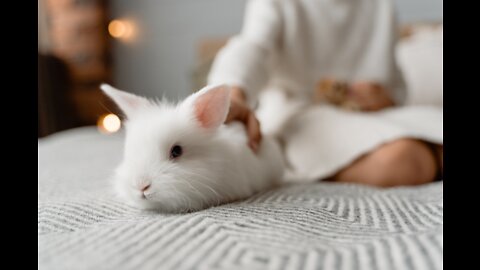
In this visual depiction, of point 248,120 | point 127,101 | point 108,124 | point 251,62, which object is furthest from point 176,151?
point 108,124

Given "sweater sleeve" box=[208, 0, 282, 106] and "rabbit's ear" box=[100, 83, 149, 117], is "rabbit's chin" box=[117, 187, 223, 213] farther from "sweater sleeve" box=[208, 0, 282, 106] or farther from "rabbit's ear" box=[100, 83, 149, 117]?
"sweater sleeve" box=[208, 0, 282, 106]

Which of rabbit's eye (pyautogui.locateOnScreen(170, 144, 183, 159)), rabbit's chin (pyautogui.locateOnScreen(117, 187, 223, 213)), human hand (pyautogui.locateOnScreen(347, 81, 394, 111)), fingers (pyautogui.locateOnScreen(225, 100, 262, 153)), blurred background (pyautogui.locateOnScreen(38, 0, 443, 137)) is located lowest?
rabbit's chin (pyautogui.locateOnScreen(117, 187, 223, 213))

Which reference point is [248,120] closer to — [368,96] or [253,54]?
[253,54]

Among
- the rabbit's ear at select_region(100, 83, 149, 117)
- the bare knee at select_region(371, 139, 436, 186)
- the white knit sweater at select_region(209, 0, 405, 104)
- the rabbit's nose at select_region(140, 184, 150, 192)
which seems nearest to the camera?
the rabbit's nose at select_region(140, 184, 150, 192)

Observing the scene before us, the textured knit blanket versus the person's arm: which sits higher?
the person's arm

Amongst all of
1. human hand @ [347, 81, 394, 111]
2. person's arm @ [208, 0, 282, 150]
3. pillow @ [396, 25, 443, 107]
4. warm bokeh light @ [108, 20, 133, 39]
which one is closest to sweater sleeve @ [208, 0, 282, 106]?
Result: person's arm @ [208, 0, 282, 150]

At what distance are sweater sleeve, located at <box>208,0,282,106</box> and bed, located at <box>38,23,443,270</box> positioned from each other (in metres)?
0.38

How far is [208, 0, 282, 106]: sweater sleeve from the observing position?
3.59ft

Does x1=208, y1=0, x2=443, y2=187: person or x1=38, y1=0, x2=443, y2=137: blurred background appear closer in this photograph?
x1=208, y1=0, x2=443, y2=187: person

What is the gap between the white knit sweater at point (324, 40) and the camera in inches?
52.5

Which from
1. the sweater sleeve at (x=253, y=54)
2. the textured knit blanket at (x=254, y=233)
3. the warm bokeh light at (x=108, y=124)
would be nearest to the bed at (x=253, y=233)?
the textured knit blanket at (x=254, y=233)

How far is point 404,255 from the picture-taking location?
0.43 metres
